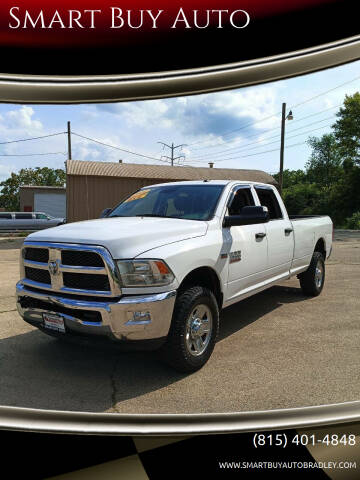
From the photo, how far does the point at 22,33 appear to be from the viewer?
301 cm

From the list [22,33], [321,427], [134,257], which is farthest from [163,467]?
[22,33]

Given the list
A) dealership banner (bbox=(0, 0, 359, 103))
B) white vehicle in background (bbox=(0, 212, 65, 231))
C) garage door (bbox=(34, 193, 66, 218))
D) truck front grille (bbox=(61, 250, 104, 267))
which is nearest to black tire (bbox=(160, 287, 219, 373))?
truck front grille (bbox=(61, 250, 104, 267))

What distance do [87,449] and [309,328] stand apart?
342 cm

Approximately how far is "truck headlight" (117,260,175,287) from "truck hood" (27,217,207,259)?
0.08 metres

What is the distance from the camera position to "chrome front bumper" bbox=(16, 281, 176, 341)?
3.14 meters

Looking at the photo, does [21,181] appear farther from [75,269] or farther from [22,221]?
[75,269]

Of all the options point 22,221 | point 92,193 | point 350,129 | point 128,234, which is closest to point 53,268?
point 128,234

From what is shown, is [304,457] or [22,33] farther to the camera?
[22,33]

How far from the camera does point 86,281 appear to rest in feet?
10.9

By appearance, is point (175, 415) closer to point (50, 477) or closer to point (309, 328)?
point (50, 477)

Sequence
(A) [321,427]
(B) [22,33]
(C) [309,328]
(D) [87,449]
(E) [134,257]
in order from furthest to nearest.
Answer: (C) [309,328] → (E) [134,257] → (B) [22,33] → (A) [321,427] → (D) [87,449]

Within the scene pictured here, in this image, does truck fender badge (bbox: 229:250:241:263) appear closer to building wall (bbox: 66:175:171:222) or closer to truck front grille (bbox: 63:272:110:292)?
truck front grille (bbox: 63:272:110:292)

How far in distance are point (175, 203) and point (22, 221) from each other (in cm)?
2640

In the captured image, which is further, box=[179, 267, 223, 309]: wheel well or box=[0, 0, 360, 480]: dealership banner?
box=[179, 267, 223, 309]: wheel well
